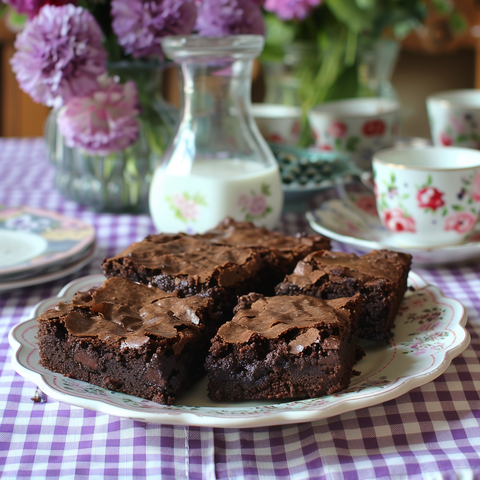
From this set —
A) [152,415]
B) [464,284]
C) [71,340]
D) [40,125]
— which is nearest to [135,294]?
[71,340]

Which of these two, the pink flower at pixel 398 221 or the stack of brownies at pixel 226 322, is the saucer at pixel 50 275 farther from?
the pink flower at pixel 398 221

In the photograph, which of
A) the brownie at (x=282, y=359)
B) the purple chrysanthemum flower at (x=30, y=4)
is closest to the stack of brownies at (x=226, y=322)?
the brownie at (x=282, y=359)

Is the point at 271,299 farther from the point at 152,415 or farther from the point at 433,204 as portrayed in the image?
the point at 433,204

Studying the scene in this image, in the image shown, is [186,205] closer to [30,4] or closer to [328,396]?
[30,4]

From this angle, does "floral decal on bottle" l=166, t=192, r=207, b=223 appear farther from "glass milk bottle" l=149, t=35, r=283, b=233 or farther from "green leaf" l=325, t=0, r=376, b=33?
"green leaf" l=325, t=0, r=376, b=33

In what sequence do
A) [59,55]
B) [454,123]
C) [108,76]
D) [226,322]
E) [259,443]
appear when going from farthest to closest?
[454,123]
[108,76]
[59,55]
[226,322]
[259,443]

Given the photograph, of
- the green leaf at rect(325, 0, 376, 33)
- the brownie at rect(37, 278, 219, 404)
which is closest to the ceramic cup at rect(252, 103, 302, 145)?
the green leaf at rect(325, 0, 376, 33)

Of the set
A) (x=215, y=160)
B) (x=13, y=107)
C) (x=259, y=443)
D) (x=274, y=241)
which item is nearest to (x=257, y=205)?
(x=215, y=160)
